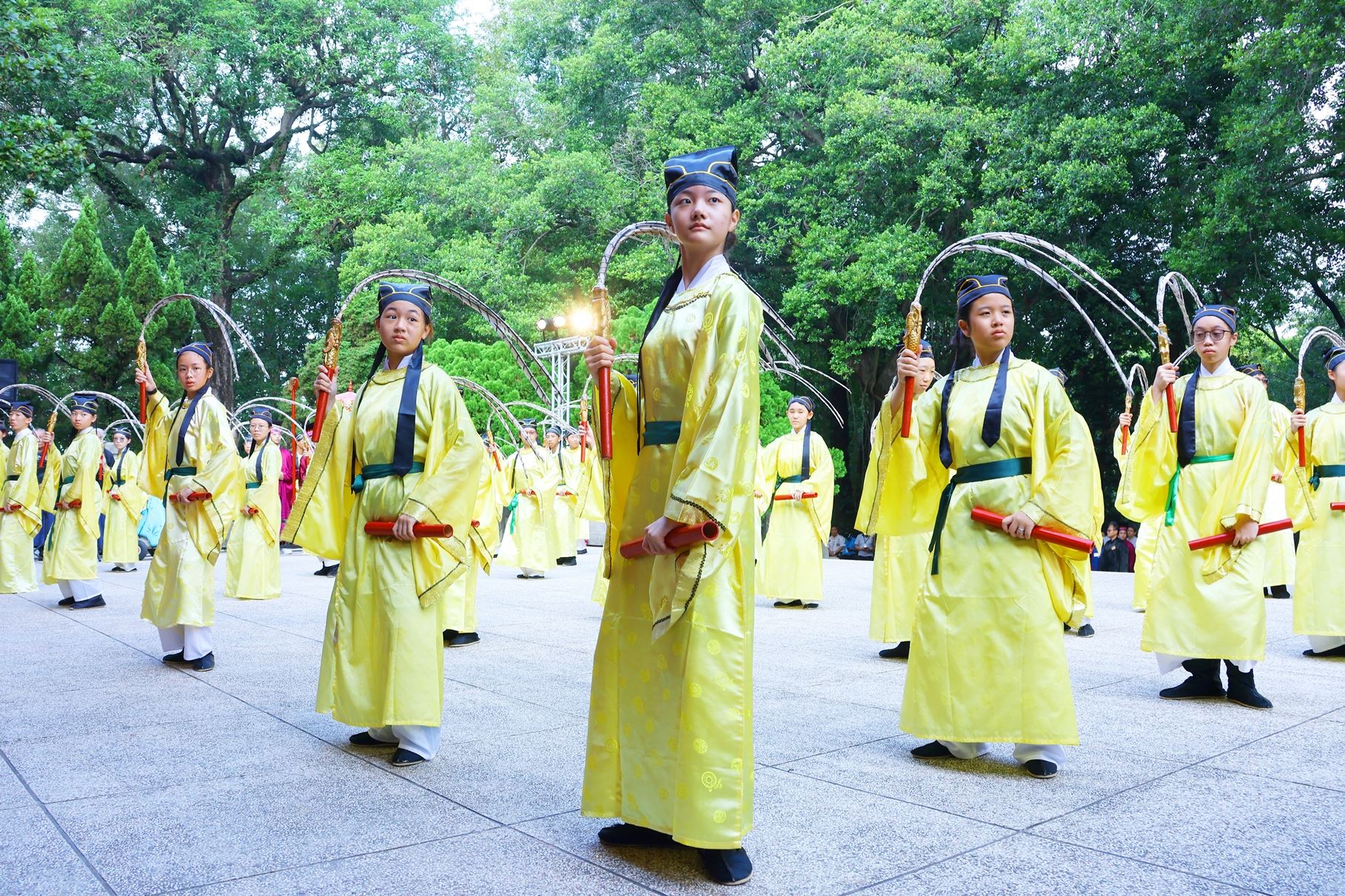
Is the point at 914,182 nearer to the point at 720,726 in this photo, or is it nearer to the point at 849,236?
the point at 849,236

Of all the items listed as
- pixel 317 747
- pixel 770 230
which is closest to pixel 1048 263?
pixel 770 230

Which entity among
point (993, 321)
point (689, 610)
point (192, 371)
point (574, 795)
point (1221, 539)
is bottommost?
point (574, 795)

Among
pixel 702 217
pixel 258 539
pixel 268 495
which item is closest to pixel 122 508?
pixel 268 495

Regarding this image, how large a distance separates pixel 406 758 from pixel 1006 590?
2664 mm

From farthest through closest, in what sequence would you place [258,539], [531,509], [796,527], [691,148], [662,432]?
1. [691,148]
2. [531,509]
3. [258,539]
4. [796,527]
5. [662,432]

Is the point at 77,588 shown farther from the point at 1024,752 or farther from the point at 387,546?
the point at 1024,752

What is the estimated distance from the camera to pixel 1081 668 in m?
6.92

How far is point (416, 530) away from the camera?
4605 millimetres

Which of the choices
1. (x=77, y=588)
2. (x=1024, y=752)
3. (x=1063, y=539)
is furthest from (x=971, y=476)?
(x=77, y=588)

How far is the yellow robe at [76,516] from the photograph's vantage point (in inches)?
411

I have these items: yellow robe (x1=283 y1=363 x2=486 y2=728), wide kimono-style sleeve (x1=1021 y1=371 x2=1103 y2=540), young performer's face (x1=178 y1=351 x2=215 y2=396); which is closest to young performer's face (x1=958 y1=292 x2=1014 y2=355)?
wide kimono-style sleeve (x1=1021 y1=371 x2=1103 y2=540)

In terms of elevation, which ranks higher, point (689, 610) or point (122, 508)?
point (689, 610)

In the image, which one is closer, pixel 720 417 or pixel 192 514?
pixel 720 417

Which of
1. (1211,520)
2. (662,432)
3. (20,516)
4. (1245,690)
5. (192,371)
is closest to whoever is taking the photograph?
(662,432)
